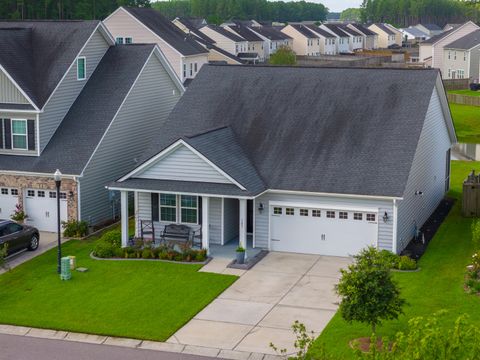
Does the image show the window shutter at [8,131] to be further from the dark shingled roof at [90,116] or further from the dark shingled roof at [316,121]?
the dark shingled roof at [316,121]

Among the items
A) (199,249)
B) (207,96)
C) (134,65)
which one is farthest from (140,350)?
(134,65)

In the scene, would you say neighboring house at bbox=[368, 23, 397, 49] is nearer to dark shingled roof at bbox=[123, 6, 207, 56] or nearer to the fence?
the fence

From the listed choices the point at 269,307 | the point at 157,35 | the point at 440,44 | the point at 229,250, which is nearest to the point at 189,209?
the point at 229,250

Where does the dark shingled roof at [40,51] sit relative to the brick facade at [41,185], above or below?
above


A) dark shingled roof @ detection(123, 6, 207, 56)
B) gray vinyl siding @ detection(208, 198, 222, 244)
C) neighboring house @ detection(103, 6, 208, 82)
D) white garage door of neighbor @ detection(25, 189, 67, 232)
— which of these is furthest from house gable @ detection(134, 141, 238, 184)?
dark shingled roof @ detection(123, 6, 207, 56)

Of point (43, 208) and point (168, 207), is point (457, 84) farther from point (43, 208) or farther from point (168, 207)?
point (168, 207)

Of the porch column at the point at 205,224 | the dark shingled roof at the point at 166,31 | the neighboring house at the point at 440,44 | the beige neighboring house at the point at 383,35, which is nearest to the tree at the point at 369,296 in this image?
the porch column at the point at 205,224

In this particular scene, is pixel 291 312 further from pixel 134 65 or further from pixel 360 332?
pixel 134 65
